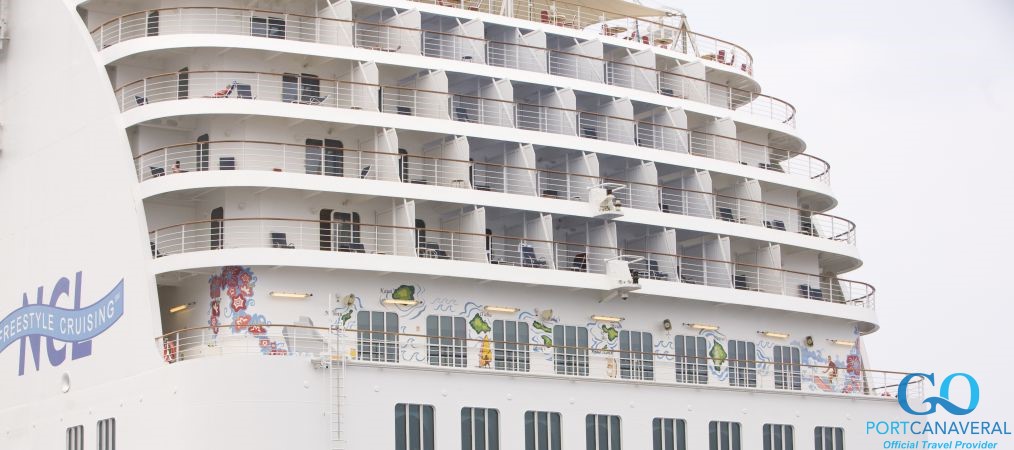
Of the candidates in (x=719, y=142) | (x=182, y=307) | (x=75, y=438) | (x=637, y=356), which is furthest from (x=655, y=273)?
(x=75, y=438)

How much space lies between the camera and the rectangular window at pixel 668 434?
41.3 metres

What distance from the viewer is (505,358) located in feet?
133

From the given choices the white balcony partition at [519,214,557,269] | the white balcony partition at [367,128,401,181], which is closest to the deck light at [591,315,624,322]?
the white balcony partition at [519,214,557,269]

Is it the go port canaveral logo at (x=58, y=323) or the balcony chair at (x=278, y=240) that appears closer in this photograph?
the balcony chair at (x=278, y=240)

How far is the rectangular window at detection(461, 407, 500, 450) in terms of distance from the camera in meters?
37.9

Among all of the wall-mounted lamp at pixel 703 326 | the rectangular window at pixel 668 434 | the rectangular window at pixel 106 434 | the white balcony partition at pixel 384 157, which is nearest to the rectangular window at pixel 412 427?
the white balcony partition at pixel 384 157

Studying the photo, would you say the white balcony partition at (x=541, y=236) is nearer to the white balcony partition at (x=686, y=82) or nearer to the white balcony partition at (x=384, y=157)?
the white balcony partition at (x=384, y=157)

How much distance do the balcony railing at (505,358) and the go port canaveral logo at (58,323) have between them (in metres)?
1.60

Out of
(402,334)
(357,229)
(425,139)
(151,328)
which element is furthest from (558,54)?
(151,328)

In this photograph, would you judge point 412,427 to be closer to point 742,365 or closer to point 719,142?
point 742,365

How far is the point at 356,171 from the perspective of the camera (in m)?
41.6

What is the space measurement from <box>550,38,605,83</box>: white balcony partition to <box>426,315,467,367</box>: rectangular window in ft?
29.5

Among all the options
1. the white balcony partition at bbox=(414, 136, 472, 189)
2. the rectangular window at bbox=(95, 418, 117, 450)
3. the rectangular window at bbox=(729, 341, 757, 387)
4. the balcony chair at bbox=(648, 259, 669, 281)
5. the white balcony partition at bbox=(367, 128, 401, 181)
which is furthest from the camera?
the rectangular window at bbox=(729, 341, 757, 387)

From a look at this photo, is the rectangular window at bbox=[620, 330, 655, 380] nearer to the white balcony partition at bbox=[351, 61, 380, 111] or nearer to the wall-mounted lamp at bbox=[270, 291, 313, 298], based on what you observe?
the white balcony partition at bbox=[351, 61, 380, 111]
